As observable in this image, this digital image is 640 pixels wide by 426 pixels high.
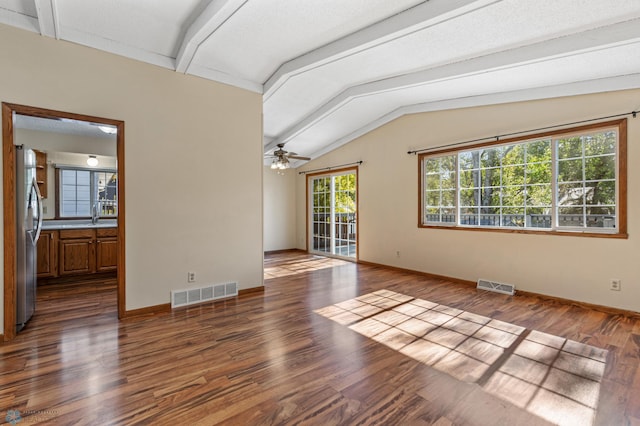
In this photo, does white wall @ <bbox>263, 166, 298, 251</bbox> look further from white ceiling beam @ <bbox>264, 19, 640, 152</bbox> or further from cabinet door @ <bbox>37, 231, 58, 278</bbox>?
cabinet door @ <bbox>37, 231, 58, 278</bbox>

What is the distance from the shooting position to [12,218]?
9.19 ft

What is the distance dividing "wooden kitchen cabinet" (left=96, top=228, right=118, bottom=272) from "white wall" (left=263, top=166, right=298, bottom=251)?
352cm

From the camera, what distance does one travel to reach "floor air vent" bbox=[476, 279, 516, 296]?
14.1 ft

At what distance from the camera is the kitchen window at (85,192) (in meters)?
5.39

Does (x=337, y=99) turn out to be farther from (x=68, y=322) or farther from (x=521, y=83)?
(x=68, y=322)

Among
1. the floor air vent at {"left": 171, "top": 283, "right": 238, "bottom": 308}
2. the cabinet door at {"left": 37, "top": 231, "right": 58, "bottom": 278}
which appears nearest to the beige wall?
the floor air vent at {"left": 171, "top": 283, "right": 238, "bottom": 308}

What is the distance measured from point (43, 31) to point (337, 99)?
3471 millimetres

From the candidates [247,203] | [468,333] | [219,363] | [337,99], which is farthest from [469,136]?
[219,363]

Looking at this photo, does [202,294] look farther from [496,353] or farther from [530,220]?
[530,220]

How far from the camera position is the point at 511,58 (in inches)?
127

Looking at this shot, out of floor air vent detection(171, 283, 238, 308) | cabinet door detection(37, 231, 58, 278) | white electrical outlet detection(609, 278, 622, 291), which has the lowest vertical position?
floor air vent detection(171, 283, 238, 308)

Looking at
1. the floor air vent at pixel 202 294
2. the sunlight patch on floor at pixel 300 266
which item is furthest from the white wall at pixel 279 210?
the floor air vent at pixel 202 294

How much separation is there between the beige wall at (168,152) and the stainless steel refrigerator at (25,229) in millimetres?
664

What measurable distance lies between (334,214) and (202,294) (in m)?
4.09
